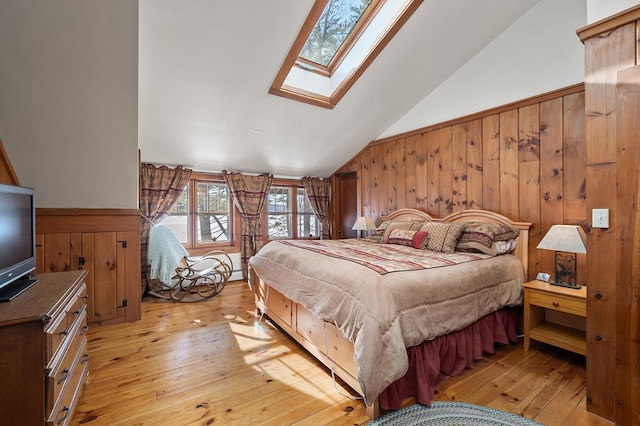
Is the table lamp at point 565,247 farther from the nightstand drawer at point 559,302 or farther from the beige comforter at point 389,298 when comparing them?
the beige comforter at point 389,298

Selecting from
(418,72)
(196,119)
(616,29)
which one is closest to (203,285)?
(196,119)

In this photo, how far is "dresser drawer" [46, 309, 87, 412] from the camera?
1.14 meters

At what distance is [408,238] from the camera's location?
3125mm

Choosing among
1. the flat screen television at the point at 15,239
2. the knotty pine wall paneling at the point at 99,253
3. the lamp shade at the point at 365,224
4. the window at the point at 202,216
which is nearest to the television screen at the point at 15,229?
the flat screen television at the point at 15,239

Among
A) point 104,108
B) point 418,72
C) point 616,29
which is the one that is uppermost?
point 418,72

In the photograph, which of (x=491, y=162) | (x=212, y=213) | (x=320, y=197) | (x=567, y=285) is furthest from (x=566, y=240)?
(x=212, y=213)

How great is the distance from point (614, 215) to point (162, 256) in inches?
163

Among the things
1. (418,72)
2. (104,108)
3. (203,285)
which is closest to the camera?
(104,108)

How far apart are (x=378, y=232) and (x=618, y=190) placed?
2438mm

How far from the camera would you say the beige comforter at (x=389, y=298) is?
150 centimetres

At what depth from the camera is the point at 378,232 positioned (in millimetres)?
3777

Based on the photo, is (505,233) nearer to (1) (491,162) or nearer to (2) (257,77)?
(1) (491,162)

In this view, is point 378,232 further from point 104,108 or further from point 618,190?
point 104,108

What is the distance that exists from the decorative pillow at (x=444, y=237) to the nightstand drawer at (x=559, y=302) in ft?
2.36
